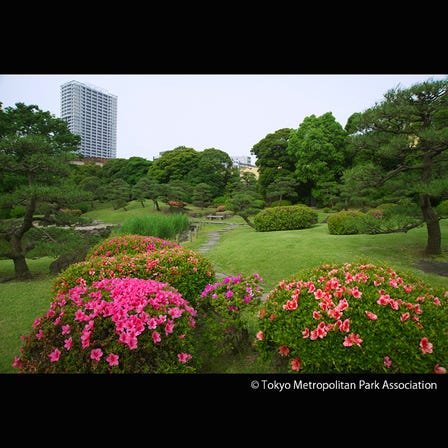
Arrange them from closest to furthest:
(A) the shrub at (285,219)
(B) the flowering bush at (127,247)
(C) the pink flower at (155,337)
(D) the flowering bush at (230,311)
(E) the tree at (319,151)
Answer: (C) the pink flower at (155,337)
(D) the flowering bush at (230,311)
(B) the flowering bush at (127,247)
(A) the shrub at (285,219)
(E) the tree at (319,151)

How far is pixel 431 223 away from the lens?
6.43m

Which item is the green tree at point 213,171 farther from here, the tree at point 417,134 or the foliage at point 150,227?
the tree at point 417,134

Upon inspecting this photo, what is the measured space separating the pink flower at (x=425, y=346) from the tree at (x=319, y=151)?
18.4 meters

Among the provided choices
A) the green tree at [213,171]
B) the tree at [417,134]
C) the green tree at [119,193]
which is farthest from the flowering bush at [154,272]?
the green tree at [213,171]

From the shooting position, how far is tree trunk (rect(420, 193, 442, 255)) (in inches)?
251

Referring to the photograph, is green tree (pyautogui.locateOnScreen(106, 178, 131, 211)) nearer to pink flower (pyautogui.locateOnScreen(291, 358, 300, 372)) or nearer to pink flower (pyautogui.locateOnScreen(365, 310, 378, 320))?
pink flower (pyautogui.locateOnScreen(291, 358, 300, 372))

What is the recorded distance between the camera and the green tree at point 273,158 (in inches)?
883

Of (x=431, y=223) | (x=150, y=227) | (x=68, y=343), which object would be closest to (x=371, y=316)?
(x=68, y=343)

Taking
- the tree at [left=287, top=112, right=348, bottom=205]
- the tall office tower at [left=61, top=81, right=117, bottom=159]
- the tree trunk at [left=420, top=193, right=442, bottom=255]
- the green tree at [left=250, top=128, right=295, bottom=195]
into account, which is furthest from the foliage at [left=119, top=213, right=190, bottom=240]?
the green tree at [left=250, top=128, right=295, bottom=195]

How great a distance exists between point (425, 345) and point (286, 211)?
10985mm

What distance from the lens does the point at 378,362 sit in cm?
160

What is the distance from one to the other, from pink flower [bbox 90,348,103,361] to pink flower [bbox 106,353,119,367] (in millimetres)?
58
